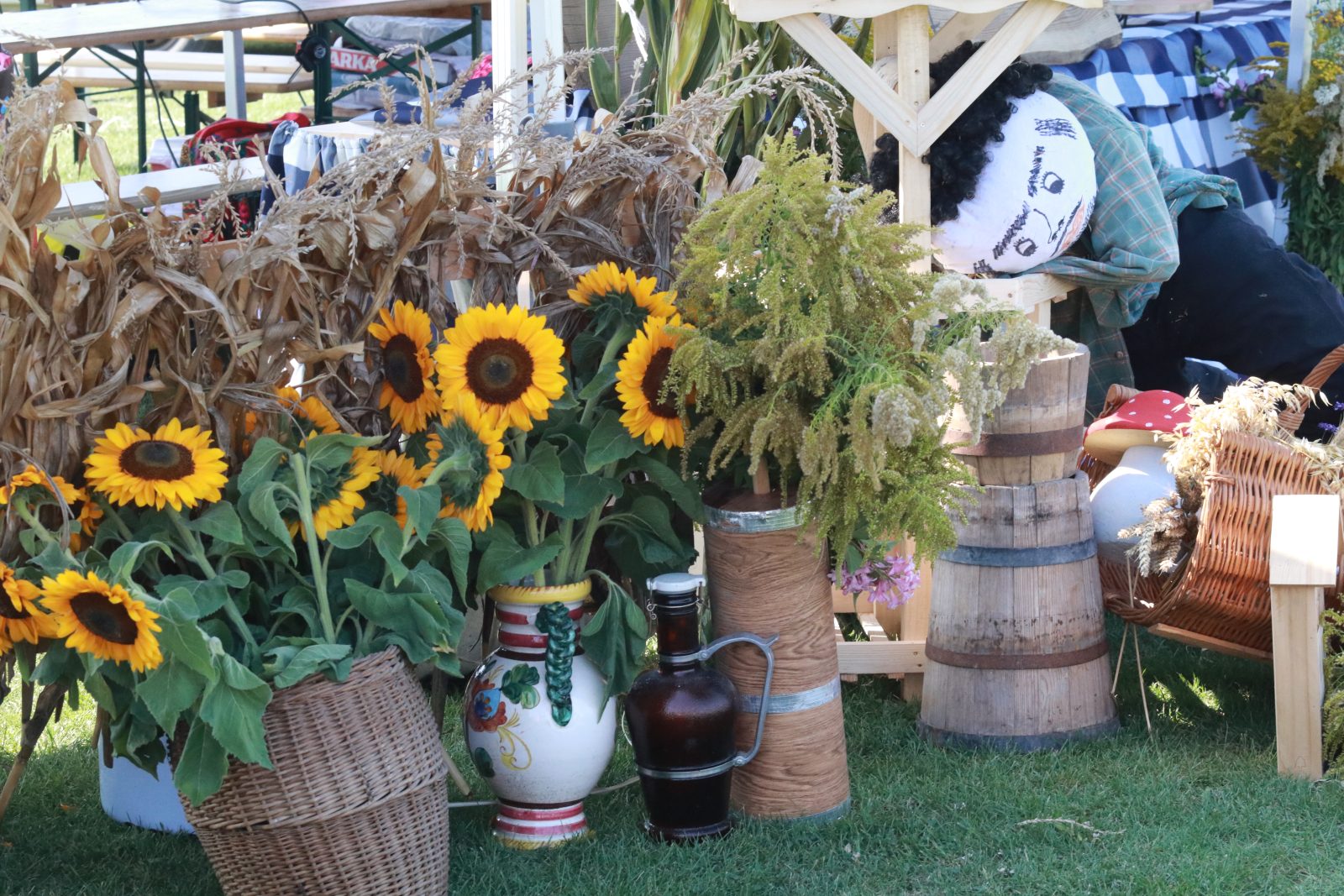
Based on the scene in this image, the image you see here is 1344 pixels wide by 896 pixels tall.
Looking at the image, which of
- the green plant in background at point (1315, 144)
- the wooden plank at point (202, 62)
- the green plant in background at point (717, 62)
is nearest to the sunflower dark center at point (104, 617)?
the green plant in background at point (717, 62)

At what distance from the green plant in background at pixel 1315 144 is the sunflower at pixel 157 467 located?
13.2 ft

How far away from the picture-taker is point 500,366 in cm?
208

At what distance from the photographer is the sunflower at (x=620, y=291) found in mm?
2285

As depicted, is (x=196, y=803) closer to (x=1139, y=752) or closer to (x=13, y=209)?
(x=13, y=209)

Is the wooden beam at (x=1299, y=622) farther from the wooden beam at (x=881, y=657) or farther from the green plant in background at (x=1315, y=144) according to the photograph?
the green plant in background at (x=1315, y=144)

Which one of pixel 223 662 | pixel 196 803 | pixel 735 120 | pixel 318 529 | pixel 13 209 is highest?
pixel 735 120

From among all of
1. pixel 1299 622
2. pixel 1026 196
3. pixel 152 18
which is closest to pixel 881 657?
pixel 1299 622

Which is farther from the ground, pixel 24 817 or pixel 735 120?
pixel 735 120

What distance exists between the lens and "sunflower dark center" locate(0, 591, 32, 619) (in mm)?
1836

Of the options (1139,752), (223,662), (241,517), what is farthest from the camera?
(1139,752)

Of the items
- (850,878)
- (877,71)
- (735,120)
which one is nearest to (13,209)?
(850,878)

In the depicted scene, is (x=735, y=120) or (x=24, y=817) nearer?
(x=24, y=817)

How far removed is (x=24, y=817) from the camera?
8.23 ft

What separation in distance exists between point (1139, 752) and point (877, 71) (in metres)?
1.52
